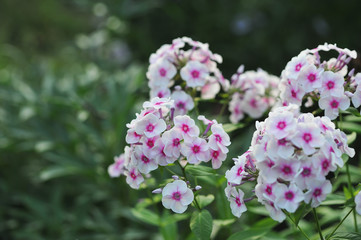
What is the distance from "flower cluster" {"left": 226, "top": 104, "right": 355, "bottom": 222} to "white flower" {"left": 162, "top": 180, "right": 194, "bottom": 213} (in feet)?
0.75

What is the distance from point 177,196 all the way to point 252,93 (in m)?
0.73

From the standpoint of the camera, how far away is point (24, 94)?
130 inches

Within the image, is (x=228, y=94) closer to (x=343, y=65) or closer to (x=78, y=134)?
(x=343, y=65)

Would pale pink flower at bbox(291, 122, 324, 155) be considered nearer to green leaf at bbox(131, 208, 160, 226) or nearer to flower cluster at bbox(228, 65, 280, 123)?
flower cluster at bbox(228, 65, 280, 123)

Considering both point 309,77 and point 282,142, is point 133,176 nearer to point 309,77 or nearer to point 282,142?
point 282,142

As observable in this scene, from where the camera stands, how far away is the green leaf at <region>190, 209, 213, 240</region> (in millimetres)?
1417

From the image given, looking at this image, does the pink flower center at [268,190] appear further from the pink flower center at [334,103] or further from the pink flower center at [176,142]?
the pink flower center at [334,103]

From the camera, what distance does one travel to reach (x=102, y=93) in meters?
3.96

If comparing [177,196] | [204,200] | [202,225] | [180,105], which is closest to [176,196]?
[177,196]

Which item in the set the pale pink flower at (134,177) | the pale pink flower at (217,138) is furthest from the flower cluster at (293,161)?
the pale pink flower at (134,177)

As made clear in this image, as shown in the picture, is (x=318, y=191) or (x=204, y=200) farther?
(x=204, y=200)

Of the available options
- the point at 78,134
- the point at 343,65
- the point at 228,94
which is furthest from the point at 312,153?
the point at 78,134

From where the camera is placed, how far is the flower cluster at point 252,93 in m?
1.95

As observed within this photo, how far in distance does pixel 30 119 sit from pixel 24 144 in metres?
0.20
